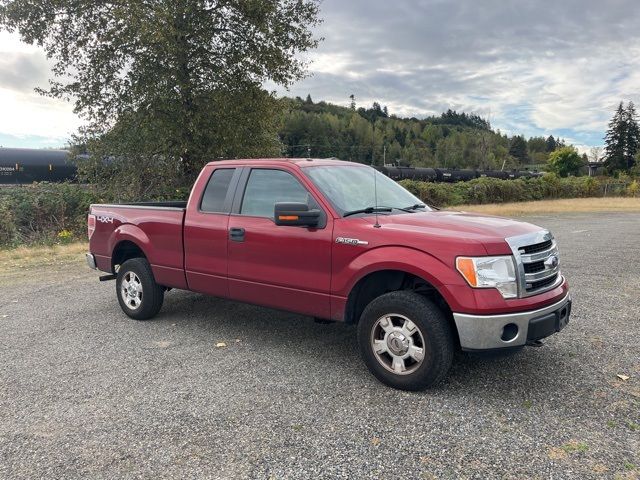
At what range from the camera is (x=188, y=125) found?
17.0 m

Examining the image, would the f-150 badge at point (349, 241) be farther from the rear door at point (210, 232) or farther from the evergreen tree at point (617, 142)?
the evergreen tree at point (617, 142)

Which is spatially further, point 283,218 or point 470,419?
point 283,218

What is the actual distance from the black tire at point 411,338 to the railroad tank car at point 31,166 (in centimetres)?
3017

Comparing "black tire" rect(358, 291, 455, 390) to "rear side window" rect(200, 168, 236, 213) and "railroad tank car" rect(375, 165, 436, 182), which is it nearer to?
"rear side window" rect(200, 168, 236, 213)

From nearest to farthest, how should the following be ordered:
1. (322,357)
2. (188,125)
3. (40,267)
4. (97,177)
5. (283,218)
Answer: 1. (283,218)
2. (322,357)
3. (40,267)
4. (188,125)
5. (97,177)

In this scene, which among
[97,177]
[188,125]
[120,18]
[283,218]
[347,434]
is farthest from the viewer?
[97,177]

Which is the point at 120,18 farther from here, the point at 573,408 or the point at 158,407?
the point at 573,408

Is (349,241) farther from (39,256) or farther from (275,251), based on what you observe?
(39,256)

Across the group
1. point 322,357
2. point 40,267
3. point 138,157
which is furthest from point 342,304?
point 138,157

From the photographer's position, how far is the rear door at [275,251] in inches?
180

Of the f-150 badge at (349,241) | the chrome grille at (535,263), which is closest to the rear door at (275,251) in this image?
the f-150 badge at (349,241)

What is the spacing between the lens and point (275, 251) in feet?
15.9

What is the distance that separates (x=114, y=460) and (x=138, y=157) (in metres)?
16.1

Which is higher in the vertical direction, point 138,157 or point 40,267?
point 138,157
